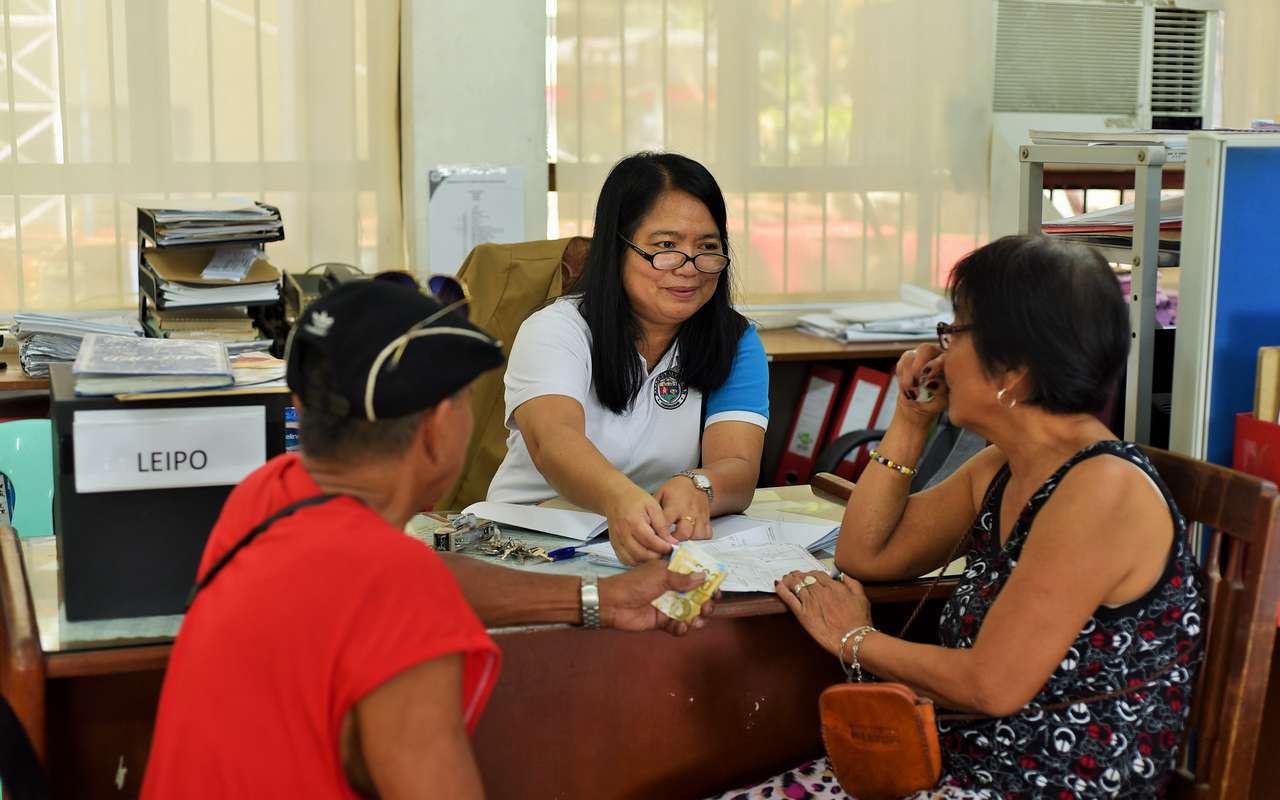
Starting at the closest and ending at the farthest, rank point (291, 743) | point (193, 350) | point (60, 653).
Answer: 1. point (291, 743)
2. point (60, 653)
3. point (193, 350)

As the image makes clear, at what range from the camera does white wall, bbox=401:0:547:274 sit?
354 centimetres

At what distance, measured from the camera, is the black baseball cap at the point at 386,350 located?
112 centimetres

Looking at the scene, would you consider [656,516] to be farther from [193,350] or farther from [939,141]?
[939,141]

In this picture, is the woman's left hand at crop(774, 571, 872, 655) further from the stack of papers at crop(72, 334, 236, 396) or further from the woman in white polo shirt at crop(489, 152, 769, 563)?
the stack of papers at crop(72, 334, 236, 396)

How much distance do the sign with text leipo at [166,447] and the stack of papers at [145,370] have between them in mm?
29

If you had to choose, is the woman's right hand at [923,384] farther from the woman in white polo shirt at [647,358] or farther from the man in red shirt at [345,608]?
the man in red shirt at [345,608]

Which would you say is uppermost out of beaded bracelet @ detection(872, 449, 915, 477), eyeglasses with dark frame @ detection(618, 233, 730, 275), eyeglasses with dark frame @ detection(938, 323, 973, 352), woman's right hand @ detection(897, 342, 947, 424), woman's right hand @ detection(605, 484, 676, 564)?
eyeglasses with dark frame @ detection(618, 233, 730, 275)

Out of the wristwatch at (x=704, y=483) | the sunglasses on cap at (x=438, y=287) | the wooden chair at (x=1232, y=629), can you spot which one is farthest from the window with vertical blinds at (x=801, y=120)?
the wooden chair at (x=1232, y=629)

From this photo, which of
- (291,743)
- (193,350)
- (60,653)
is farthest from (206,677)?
(193,350)

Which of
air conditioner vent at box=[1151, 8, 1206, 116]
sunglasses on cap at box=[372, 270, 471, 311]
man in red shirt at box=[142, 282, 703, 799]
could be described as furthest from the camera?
air conditioner vent at box=[1151, 8, 1206, 116]

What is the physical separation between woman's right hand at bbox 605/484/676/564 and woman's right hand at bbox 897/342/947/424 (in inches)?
14.7

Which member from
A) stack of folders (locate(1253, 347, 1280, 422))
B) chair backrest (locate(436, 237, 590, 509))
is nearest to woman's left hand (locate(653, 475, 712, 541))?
stack of folders (locate(1253, 347, 1280, 422))

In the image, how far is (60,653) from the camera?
56.2 inches

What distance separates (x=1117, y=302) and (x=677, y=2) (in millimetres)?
2523
